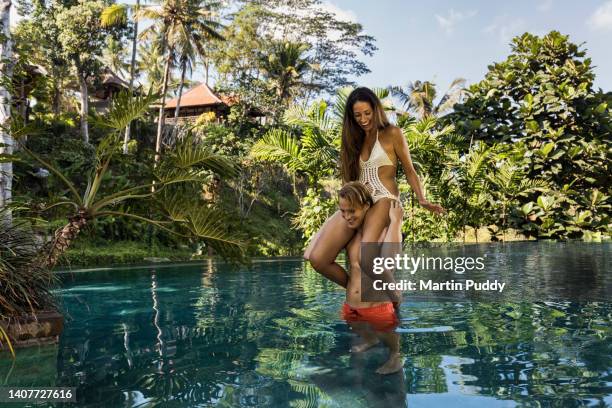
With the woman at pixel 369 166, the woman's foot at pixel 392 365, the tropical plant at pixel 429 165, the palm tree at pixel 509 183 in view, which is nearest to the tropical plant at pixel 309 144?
the tropical plant at pixel 429 165

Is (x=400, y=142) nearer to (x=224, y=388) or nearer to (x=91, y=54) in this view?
(x=224, y=388)

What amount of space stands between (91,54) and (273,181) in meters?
11.6

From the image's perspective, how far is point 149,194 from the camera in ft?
13.3

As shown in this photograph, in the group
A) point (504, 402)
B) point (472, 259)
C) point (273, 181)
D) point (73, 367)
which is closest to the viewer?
point (504, 402)

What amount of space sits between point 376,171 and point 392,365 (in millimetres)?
1578

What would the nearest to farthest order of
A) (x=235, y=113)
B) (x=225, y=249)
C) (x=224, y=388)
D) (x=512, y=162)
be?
1. (x=224, y=388)
2. (x=225, y=249)
3. (x=512, y=162)
4. (x=235, y=113)

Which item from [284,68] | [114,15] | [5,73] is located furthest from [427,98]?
[5,73]

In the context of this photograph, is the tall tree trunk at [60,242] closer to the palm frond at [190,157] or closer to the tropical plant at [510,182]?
the palm frond at [190,157]

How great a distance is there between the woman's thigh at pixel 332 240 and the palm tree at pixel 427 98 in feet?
100

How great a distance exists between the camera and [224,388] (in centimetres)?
222

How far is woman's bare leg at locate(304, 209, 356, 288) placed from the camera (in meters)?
3.75

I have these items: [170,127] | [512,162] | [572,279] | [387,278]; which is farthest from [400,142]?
[170,127]

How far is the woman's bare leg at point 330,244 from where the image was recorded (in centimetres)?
375

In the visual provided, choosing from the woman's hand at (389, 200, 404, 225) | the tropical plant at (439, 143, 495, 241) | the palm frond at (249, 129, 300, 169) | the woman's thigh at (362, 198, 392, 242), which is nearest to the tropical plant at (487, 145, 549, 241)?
the tropical plant at (439, 143, 495, 241)
